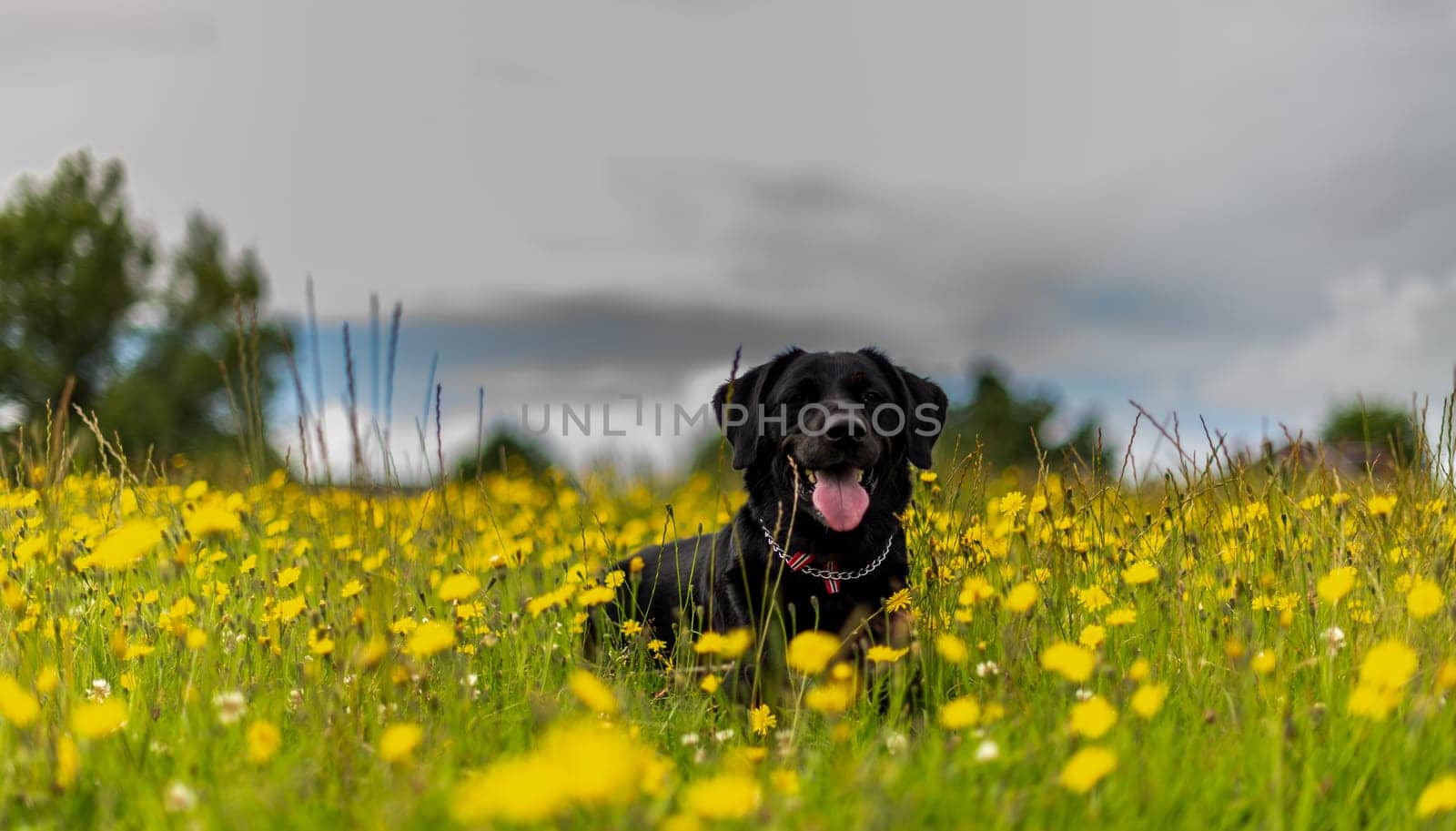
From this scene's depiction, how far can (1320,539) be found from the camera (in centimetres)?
372

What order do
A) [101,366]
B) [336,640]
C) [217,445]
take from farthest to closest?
1. [101,366]
2. [217,445]
3. [336,640]

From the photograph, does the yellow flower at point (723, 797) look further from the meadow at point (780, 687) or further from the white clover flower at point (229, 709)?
the white clover flower at point (229, 709)

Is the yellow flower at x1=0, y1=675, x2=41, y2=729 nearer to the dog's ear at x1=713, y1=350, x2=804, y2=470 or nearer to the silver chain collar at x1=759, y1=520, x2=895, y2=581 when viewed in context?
the silver chain collar at x1=759, y1=520, x2=895, y2=581

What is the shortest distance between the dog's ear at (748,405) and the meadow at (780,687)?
73 centimetres

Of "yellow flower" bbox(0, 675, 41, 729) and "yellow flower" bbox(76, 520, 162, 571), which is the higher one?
"yellow flower" bbox(76, 520, 162, 571)

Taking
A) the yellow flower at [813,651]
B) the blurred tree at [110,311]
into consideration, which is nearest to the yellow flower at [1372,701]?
the yellow flower at [813,651]

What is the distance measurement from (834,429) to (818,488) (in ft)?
0.89

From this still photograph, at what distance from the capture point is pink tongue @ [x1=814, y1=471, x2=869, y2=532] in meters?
3.83

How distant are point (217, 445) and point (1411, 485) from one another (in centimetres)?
3166

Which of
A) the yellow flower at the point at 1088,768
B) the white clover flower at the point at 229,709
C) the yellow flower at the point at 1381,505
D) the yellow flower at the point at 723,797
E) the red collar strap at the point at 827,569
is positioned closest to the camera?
the yellow flower at the point at 723,797

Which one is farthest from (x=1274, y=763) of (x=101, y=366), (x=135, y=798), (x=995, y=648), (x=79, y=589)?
(x=101, y=366)

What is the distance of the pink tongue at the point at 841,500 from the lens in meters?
3.83

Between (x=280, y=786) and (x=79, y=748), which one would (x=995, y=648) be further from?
(x=79, y=748)

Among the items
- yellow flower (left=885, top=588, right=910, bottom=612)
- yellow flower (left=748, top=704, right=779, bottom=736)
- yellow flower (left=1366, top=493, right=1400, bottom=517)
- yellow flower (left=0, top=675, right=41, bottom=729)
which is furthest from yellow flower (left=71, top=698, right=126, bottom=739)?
yellow flower (left=1366, top=493, right=1400, bottom=517)
